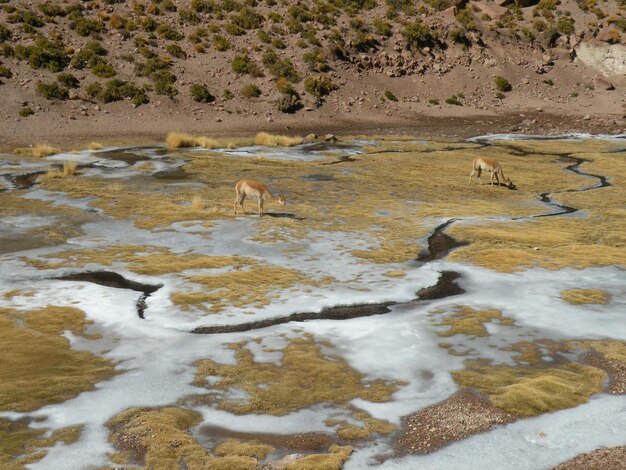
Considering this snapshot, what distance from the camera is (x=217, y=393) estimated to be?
873 centimetres

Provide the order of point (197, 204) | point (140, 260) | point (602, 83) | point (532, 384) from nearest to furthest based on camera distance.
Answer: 1. point (532, 384)
2. point (140, 260)
3. point (197, 204)
4. point (602, 83)

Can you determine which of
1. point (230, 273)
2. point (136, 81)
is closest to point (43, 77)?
point (136, 81)

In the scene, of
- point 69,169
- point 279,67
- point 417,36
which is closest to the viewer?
point 69,169

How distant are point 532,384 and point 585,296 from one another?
502cm

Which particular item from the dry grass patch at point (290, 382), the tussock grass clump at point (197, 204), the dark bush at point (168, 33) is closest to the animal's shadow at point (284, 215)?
the tussock grass clump at point (197, 204)

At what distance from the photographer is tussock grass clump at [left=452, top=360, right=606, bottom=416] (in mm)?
8352

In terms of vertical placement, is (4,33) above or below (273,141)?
above

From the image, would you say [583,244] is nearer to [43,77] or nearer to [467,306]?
[467,306]

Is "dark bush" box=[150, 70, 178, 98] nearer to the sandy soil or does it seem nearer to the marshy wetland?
the marshy wetland

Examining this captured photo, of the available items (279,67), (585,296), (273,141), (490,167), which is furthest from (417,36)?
(585,296)

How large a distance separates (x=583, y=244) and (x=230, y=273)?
34.2 ft

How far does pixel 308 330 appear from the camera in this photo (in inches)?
440

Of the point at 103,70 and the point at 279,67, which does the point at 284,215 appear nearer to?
the point at 103,70

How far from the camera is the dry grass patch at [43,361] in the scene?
855 cm
